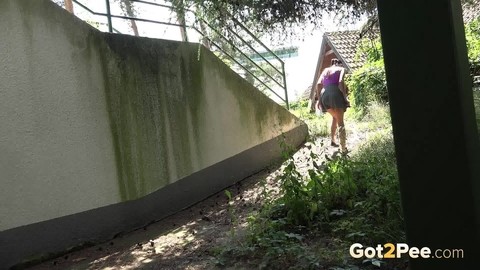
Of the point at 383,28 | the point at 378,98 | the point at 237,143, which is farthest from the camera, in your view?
the point at 378,98

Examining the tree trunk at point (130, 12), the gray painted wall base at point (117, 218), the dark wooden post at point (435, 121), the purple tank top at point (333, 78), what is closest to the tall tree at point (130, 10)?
the tree trunk at point (130, 12)

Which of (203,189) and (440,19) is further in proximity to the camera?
(203,189)

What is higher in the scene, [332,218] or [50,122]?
[50,122]

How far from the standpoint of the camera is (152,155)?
5.62m

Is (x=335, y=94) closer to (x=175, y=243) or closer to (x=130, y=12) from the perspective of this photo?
(x=130, y=12)

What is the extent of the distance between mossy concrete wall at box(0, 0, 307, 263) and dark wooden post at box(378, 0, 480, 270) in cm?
344

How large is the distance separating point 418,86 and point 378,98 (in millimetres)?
9939

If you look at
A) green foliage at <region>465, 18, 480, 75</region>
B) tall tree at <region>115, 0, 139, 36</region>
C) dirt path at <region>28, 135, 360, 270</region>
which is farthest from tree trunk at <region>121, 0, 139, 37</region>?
green foliage at <region>465, 18, 480, 75</region>

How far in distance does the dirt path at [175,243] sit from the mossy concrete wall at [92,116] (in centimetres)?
27

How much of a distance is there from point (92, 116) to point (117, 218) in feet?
3.95

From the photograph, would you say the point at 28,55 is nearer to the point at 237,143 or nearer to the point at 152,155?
the point at 152,155

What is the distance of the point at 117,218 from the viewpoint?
5.20 m

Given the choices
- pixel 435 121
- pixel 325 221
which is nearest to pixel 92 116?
pixel 325 221

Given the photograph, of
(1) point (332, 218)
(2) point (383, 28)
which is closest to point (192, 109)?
(1) point (332, 218)
